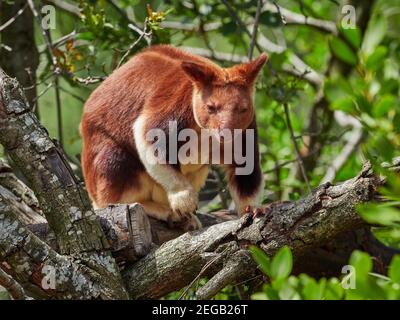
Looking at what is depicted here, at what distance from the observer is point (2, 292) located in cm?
600

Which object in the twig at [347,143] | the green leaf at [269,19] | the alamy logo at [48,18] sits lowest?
the twig at [347,143]

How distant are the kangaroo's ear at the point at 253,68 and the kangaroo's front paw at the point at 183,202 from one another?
3.42ft

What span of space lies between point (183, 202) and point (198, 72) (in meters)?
1.04

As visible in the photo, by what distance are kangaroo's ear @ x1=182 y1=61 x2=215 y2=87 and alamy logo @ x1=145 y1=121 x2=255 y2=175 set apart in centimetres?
39

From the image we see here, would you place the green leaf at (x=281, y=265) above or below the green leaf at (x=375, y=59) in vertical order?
below

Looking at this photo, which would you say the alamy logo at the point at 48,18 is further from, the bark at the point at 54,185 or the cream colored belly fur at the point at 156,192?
the bark at the point at 54,185

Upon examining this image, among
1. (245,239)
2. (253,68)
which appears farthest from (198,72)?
(245,239)

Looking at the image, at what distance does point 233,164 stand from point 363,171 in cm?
199

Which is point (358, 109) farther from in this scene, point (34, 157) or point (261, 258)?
point (34, 157)

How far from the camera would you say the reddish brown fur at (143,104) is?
6.35 metres

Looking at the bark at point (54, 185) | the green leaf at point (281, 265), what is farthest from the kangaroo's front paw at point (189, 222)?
the green leaf at point (281, 265)

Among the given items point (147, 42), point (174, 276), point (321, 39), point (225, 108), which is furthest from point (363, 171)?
point (321, 39)

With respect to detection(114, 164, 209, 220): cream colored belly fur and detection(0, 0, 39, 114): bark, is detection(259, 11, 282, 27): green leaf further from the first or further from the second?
detection(0, 0, 39, 114): bark

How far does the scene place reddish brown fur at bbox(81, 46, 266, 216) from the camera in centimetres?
635
